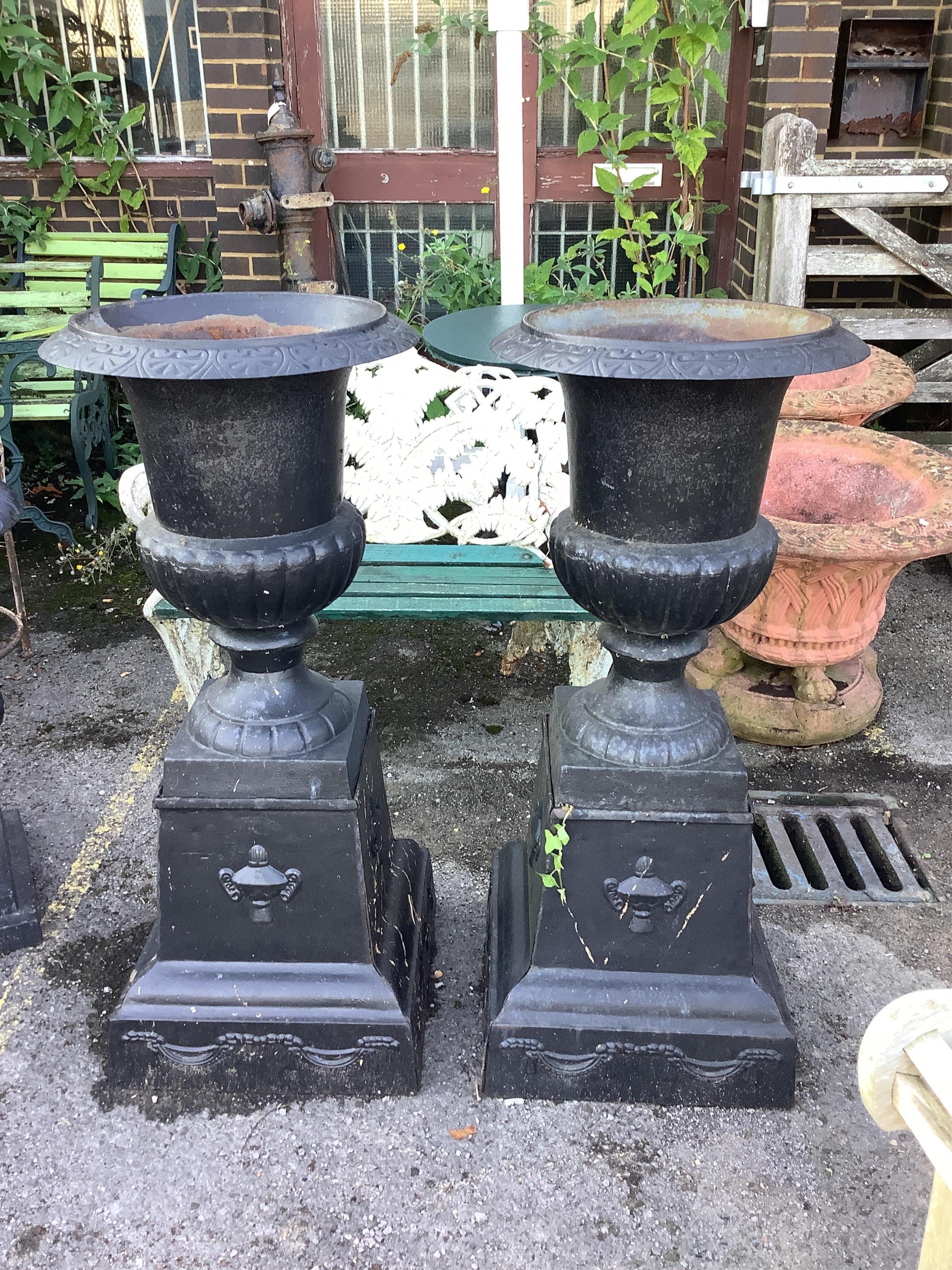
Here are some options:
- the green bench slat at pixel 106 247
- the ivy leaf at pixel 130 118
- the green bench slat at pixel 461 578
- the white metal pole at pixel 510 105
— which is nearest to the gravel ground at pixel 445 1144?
the green bench slat at pixel 461 578

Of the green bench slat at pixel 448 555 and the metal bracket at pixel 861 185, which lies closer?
the green bench slat at pixel 448 555

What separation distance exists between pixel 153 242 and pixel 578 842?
4.63 metres

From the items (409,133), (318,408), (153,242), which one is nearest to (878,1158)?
(318,408)

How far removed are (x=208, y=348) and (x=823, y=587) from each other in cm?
210

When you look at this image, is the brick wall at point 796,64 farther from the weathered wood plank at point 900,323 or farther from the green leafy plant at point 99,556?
the green leafy plant at point 99,556

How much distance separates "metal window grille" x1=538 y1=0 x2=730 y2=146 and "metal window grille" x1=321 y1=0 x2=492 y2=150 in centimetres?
30

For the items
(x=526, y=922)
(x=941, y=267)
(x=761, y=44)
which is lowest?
(x=526, y=922)

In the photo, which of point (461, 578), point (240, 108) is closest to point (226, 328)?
point (461, 578)

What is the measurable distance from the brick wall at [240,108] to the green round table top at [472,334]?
1.30 meters

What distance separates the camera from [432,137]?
16.5 ft

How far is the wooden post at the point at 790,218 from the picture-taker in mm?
4188

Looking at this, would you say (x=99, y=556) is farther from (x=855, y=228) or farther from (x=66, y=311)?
(x=855, y=228)

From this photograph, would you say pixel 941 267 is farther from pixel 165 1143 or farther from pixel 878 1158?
pixel 165 1143

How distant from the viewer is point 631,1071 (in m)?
2.14
